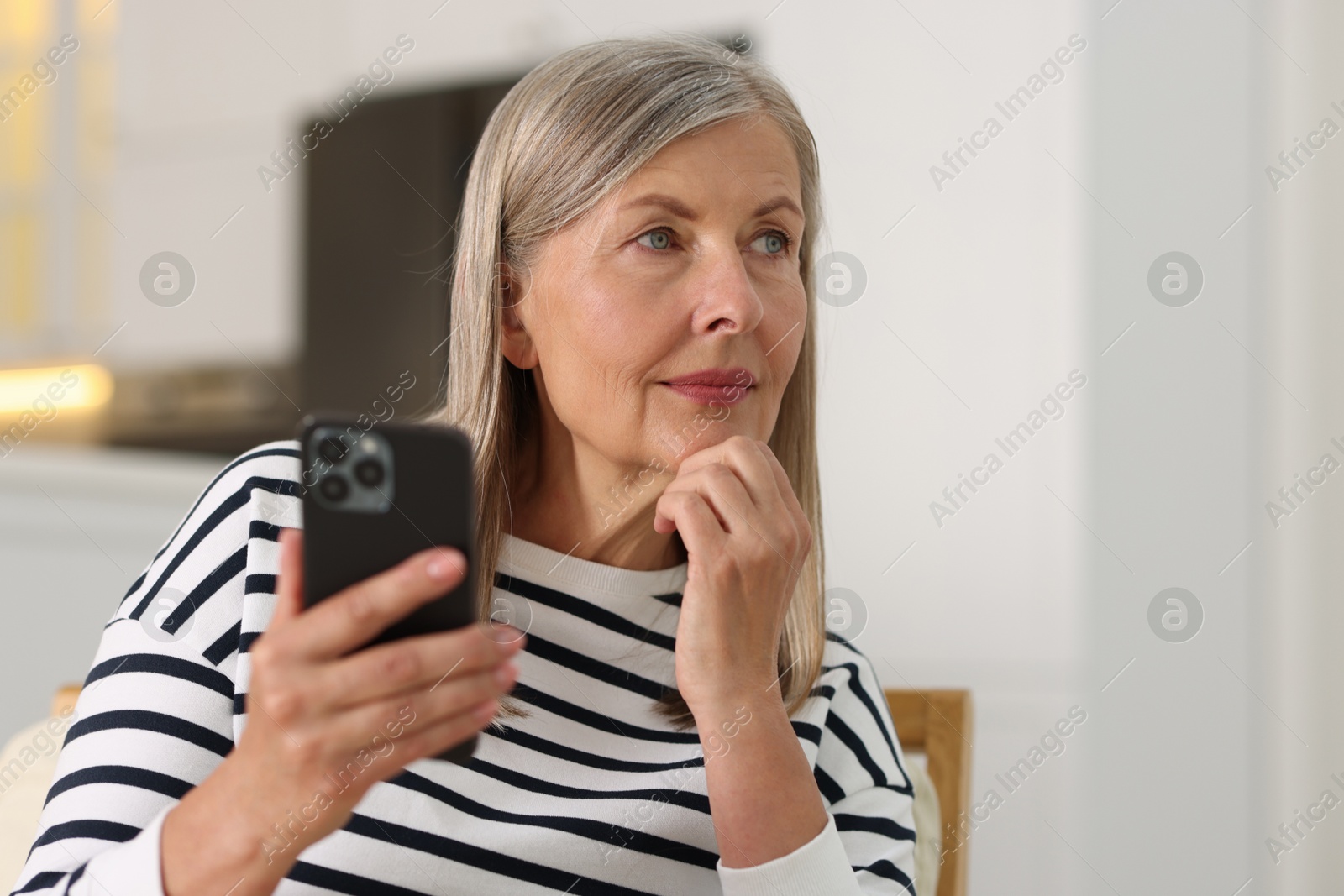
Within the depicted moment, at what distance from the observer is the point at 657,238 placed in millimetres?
1024

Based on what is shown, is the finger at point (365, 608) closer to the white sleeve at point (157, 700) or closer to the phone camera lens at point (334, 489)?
Answer: the phone camera lens at point (334, 489)

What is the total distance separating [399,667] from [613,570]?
1.80 ft

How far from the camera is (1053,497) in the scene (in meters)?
2.13

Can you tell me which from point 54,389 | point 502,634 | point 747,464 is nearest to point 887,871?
point 747,464

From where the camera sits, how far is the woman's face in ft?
3.30

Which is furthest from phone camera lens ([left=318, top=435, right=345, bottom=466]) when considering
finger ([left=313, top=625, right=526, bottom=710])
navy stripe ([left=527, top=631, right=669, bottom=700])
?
navy stripe ([left=527, top=631, right=669, bottom=700])

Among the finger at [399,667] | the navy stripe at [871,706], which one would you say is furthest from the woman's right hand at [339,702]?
the navy stripe at [871,706]

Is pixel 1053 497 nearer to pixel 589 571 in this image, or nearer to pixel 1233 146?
pixel 1233 146

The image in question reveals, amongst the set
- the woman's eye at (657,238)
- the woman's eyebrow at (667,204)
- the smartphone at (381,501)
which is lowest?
the smartphone at (381,501)

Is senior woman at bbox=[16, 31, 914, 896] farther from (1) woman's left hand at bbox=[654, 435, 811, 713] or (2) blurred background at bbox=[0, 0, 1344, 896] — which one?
(2) blurred background at bbox=[0, 0, 1344, 896]

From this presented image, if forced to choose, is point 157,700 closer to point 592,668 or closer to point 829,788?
point 592,668

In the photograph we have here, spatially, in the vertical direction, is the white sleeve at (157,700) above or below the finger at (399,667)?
above

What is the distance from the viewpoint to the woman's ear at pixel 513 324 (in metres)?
1.11

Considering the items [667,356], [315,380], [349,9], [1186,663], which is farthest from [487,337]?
[349,9]
